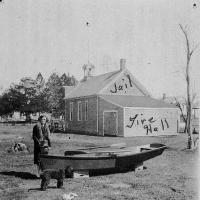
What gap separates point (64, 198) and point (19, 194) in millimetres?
1219

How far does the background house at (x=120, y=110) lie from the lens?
27312mm

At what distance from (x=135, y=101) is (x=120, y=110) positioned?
97.7 inches

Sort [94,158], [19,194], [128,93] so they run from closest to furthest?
[19,194]
[94,158]
[128,93]

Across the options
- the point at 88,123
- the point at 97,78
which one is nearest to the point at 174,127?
the point at 88,123

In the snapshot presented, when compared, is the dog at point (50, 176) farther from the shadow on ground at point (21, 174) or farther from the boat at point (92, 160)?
the shadow on ground at point (21, 174)

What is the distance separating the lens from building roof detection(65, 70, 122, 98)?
104 ft

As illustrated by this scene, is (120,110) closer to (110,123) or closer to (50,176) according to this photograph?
(110,123)

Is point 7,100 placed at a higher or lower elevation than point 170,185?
higher

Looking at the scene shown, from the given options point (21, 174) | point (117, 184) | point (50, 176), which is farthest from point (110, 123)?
point (50, 176)

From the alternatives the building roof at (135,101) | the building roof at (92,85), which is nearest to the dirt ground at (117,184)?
the building roof at (135,101)

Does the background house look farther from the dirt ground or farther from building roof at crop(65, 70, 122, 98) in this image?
the dirt ground

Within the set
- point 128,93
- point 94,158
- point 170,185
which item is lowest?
point 170,185

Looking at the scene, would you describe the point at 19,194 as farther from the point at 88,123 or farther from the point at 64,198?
the point at 88,123

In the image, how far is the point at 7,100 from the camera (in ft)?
210
